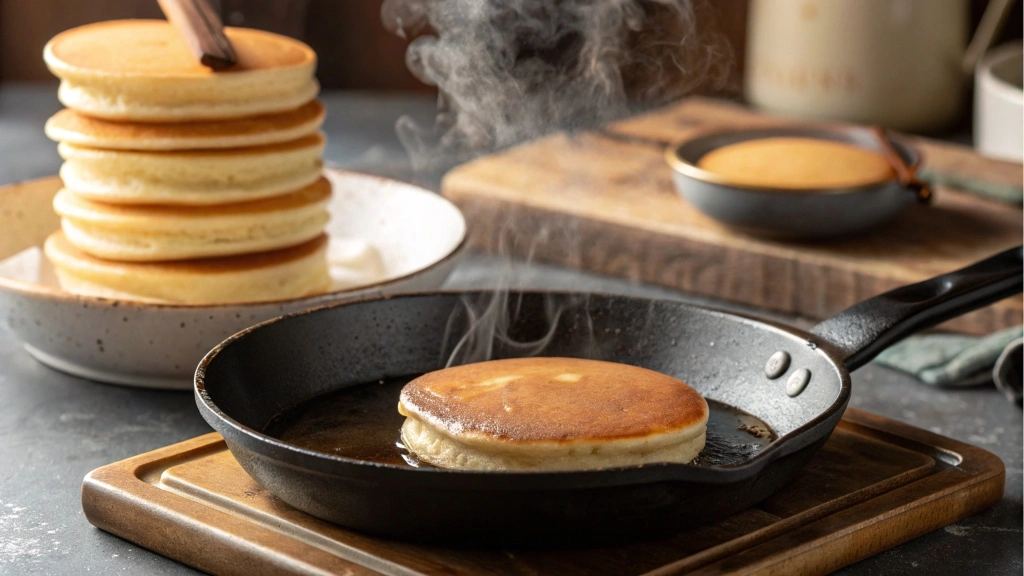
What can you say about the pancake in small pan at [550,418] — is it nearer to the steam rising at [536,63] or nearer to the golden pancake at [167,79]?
the golden pancake at [167,79]

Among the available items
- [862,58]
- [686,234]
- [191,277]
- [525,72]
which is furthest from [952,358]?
[525,72]

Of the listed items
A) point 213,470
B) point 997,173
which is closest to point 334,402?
point 213,470

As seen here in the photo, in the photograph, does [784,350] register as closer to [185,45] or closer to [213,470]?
[213,470]

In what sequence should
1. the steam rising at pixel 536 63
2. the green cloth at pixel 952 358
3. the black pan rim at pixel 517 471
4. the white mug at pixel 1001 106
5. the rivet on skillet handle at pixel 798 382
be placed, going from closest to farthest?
the black pan rim at pixel 517 471 → the rivet on skillet handle at pixel 798 382 → the green cloth at pixel 952 358 → the steam rising at pixel 536 63 → the white mug at pixel 1001 106

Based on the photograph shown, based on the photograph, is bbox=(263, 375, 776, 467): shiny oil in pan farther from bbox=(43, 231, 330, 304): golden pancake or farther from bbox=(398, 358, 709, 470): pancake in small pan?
bbox=(43, 231, 330, 304): golden pancake

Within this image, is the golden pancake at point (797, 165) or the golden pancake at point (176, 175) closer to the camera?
the golden pancake at point (176, 175)

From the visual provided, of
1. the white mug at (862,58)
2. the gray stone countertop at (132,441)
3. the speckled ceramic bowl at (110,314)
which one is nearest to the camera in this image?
the gray stone countertop at (132,441)

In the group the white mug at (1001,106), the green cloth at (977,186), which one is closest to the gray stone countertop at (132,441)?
the green cloth at (977,186)

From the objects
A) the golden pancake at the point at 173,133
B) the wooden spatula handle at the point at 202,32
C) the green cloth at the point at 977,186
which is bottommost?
the green cloth at the point at 977,186

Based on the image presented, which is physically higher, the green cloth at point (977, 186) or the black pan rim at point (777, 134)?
the black pan rim at point (777, 134)
